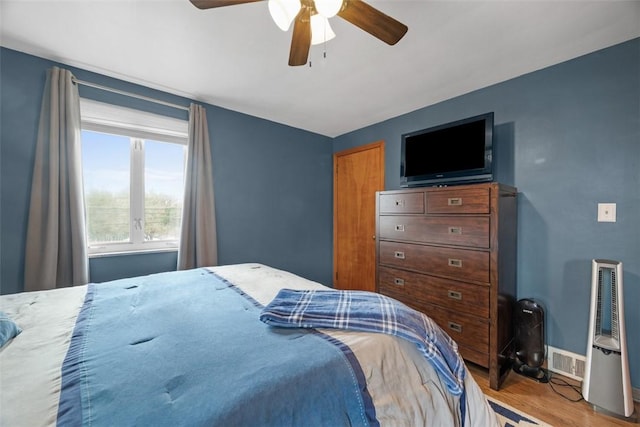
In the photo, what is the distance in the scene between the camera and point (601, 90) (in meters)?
1.83

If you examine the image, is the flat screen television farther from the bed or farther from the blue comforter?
the blue comforter

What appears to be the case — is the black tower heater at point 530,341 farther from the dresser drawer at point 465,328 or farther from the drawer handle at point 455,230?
the drawer handle at point 455,230

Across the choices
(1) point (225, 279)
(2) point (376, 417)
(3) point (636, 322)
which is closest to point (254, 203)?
(1) point (225, 279)

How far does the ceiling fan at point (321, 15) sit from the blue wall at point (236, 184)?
1.71m

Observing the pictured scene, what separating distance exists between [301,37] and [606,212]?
7.64 ft

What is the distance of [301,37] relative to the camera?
54.9 inches

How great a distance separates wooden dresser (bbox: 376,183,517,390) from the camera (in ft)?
6.04

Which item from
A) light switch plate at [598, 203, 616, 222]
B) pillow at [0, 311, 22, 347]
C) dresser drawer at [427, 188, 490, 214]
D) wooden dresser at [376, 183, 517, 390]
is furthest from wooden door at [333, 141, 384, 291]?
pillow at [0, 311, 22, 347]

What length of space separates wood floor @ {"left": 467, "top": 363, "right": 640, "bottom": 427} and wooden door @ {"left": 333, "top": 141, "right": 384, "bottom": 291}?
64.5 inches

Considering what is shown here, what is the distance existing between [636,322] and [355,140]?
119 inches

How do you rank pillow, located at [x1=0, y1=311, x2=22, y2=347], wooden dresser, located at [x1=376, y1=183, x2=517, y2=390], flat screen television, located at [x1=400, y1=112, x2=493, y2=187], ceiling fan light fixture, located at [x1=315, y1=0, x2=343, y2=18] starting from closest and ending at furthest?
1. pillow, located at [x1=0, y1=311, x2=22, y2=347]
2. ceiling fan light fixture, located at [x1=315, y1=0, x2=343, y2=18]
3. wooden dresser, located at [x1=376, y1=183, x2=517, y2=390]
4. flat screen television, located at [x1=400, y1=112, x2=493, y2=187]

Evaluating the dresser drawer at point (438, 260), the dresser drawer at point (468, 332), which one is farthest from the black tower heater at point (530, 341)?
the dresser drawer at point (438, 260)

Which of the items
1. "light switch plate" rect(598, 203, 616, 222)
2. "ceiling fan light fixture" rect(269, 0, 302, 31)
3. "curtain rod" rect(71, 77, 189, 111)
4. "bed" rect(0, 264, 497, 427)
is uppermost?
"curtain rod" rect(71, 77, 189, 111)

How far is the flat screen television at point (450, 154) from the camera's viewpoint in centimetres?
212
